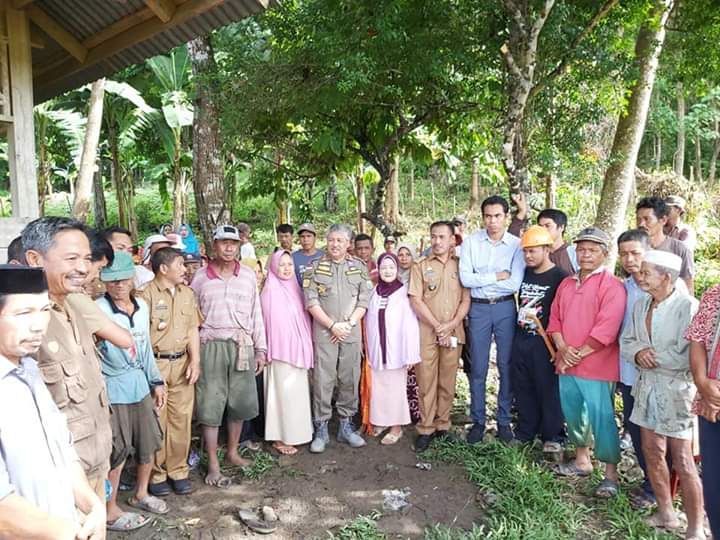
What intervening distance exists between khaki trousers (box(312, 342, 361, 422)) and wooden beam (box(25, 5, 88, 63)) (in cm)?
356

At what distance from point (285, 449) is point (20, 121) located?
3.45 metres

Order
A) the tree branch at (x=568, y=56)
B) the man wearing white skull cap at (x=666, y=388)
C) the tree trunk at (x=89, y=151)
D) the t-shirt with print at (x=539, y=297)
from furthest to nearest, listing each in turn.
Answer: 1. the tree trunk at (x=89, y=151)
2. the tree branch at (x=568, y=56)
3. the t-shirt with print at (x=539, y=297)
4. the man wearing white skull cap at (x=666, y=388)

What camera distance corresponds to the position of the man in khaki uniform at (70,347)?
2070 millimetres

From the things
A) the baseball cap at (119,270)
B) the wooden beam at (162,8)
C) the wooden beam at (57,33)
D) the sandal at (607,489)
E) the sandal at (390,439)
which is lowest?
the sandal at (607,489)

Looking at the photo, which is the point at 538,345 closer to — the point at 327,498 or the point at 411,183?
the point at 327,498

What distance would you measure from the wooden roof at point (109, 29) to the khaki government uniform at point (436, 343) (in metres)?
2.45

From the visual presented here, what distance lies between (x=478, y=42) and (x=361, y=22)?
49.0 inches

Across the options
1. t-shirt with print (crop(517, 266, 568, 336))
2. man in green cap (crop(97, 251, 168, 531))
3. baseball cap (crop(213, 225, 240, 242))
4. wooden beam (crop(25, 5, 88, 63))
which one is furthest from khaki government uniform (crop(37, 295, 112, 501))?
wooden beam (crop(25, 5, 88, 63))

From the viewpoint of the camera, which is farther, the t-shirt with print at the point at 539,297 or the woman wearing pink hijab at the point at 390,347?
the woman wearing pink hijab at the point at 390,347

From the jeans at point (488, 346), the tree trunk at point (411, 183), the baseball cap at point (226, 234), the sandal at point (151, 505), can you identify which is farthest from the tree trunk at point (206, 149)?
the tree trunk at point (411, 183)

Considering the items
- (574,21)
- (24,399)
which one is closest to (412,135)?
(574,21)

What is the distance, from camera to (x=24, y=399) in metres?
1.53

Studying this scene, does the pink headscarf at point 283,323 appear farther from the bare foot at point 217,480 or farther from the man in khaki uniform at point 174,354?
the bare foot at point 217,480

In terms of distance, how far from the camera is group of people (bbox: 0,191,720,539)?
2094 mm
